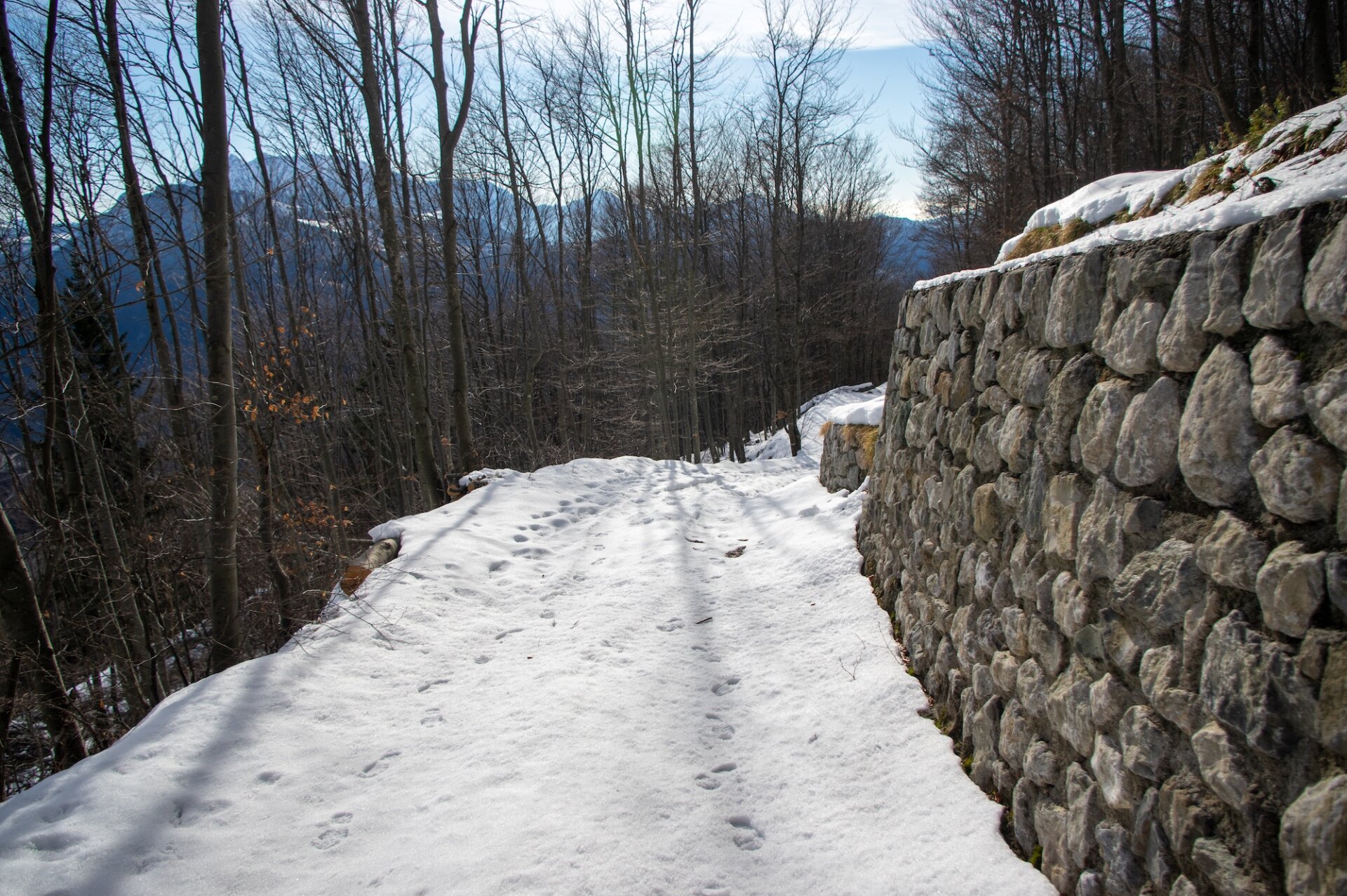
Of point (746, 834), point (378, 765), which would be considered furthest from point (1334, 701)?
point (378, 765)

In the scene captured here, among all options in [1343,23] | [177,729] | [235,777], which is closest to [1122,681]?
[235,777]

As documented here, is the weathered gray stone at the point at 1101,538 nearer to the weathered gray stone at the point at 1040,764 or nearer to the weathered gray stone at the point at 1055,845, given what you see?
the weathered gray stone at the point at 1040,764

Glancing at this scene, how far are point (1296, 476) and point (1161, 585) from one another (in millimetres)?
437

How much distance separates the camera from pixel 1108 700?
174 centimetres

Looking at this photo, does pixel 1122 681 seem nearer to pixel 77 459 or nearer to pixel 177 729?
pixel 177 729

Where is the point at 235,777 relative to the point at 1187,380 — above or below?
below

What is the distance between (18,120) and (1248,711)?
→ 7.41 meters

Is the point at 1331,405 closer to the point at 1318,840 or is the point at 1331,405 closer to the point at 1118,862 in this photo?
the point at 1318,840

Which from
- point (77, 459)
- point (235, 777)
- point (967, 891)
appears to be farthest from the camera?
point (77, 459)

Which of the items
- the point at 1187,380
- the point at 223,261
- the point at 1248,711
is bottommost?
the point at 1248,711

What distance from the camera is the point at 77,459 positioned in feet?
18.3

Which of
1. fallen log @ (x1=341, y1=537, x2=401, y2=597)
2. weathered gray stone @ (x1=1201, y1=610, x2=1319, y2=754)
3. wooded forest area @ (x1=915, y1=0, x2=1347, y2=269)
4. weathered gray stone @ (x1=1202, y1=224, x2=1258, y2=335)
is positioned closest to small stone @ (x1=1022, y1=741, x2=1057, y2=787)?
weathered gray stone @ (x1=1201, y1=610, x2=1319, y2=754)

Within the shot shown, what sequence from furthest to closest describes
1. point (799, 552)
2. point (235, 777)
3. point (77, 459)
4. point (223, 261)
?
point (77, 459)
point (799, 552)
point (223, 261)
point (235, 777)

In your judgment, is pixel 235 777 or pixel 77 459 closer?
pixel 235 777
